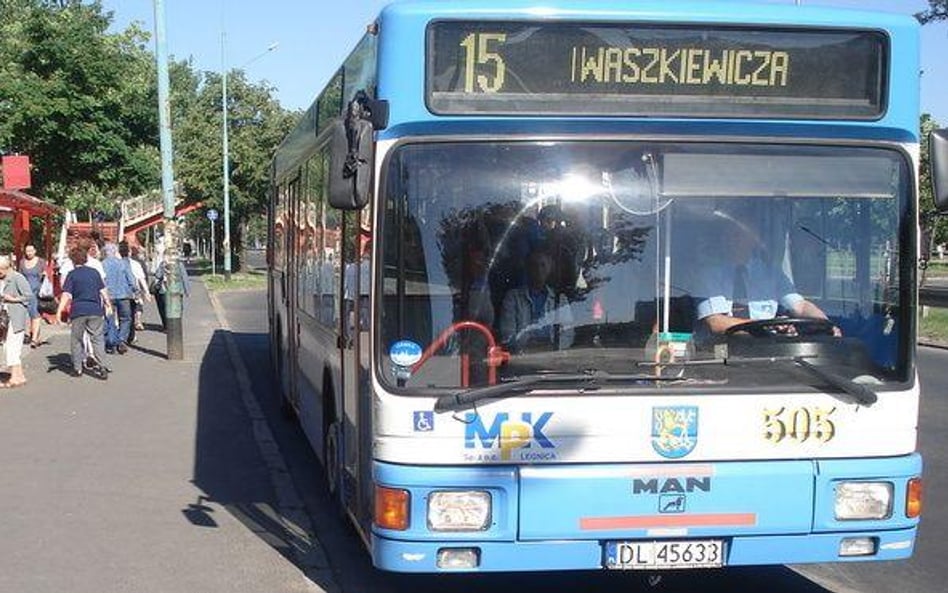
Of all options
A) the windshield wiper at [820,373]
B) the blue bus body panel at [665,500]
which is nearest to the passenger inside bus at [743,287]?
the windshield wiper at [820,373]

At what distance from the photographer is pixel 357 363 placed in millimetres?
5527

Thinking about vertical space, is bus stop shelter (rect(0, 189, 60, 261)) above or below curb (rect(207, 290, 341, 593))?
above

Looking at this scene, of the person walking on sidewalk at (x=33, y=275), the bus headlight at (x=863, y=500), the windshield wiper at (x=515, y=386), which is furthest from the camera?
the person walking on sidewalk at (x=33, y=275)

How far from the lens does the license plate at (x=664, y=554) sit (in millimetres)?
4922

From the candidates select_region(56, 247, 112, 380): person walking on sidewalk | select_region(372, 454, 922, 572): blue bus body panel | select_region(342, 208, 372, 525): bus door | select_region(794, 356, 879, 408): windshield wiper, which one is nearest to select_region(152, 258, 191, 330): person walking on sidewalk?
select_region(56, 247, 112, 380): person walking on sidewalk

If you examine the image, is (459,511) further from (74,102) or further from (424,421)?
(74,102)

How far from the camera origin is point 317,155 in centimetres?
791

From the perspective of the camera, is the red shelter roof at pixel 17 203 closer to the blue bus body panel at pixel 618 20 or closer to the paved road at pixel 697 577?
the paved road at pixel 697 577

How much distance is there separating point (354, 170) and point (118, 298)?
1410cm

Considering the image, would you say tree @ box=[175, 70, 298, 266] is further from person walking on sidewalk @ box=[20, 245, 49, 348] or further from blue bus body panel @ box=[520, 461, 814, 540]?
blue bus body panel @ box=[520, 461, 814, 540]

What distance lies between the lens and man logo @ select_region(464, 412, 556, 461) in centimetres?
477

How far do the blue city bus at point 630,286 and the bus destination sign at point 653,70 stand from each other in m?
0.01

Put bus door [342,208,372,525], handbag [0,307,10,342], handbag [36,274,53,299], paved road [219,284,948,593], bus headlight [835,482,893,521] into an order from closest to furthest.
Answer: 1. bus headlight [835,482,893,521]
2. bus door [342,208,372,525]
3. paved road [219,284,948,593]
4. handbag [0,307,10,342]
5. handbag [36,274,53,299]

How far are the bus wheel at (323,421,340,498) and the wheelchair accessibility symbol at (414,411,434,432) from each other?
2.07 meters
